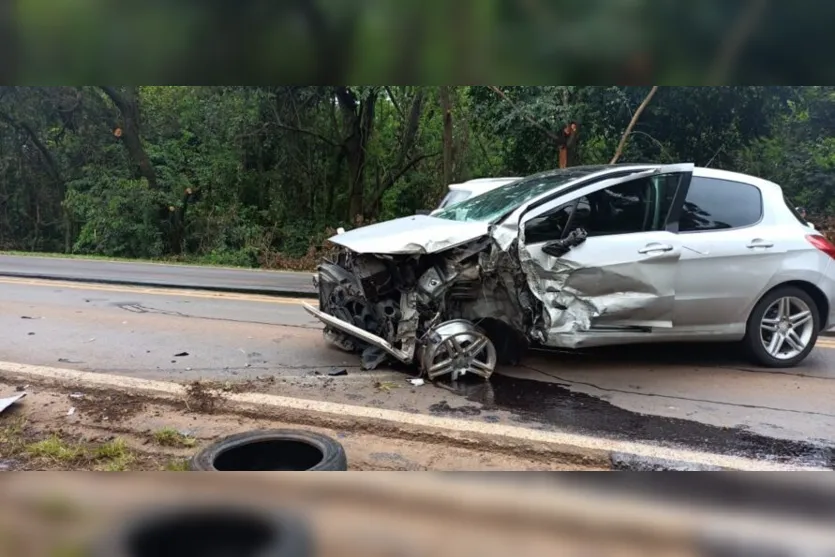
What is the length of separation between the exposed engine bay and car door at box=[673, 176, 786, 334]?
1.44 m

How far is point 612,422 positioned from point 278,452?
2.53 metres

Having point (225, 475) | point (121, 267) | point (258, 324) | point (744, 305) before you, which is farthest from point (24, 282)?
point (225, 475)

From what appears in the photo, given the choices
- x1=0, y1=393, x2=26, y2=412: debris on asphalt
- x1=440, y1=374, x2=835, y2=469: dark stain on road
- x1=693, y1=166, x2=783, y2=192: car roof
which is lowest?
x1=0, y1=393, x2=26, y2=412: debris on asphalt

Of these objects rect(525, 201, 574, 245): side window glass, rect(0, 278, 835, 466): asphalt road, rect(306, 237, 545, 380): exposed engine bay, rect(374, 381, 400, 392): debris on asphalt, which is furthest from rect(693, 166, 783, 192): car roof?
rect(374, 381, 400, 392): debris on asphalt

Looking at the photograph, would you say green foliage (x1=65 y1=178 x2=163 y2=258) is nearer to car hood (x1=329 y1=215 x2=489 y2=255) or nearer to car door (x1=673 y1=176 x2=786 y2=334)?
car hood (x1=329 y1=215 x2=489 y2=255)

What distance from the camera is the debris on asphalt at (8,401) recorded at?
5.20 meters

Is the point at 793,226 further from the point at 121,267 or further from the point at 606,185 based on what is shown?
the point at 121,267

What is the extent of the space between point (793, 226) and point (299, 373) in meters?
4.84

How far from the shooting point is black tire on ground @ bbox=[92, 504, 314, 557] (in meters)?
0.88

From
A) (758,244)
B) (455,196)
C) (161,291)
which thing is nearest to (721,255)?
(758,244)

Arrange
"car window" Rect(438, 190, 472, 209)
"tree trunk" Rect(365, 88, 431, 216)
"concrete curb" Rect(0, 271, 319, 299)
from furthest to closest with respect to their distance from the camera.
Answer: "tree trunk" Rect(365, 88, 431, 216) < "concrete curb" Rect(0, 271, 319, 299) < "car window" Rect(438, 190, 472, 209)

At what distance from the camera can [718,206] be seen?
6207 mm

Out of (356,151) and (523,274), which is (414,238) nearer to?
(523,274)

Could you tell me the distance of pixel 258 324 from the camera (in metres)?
8.36
